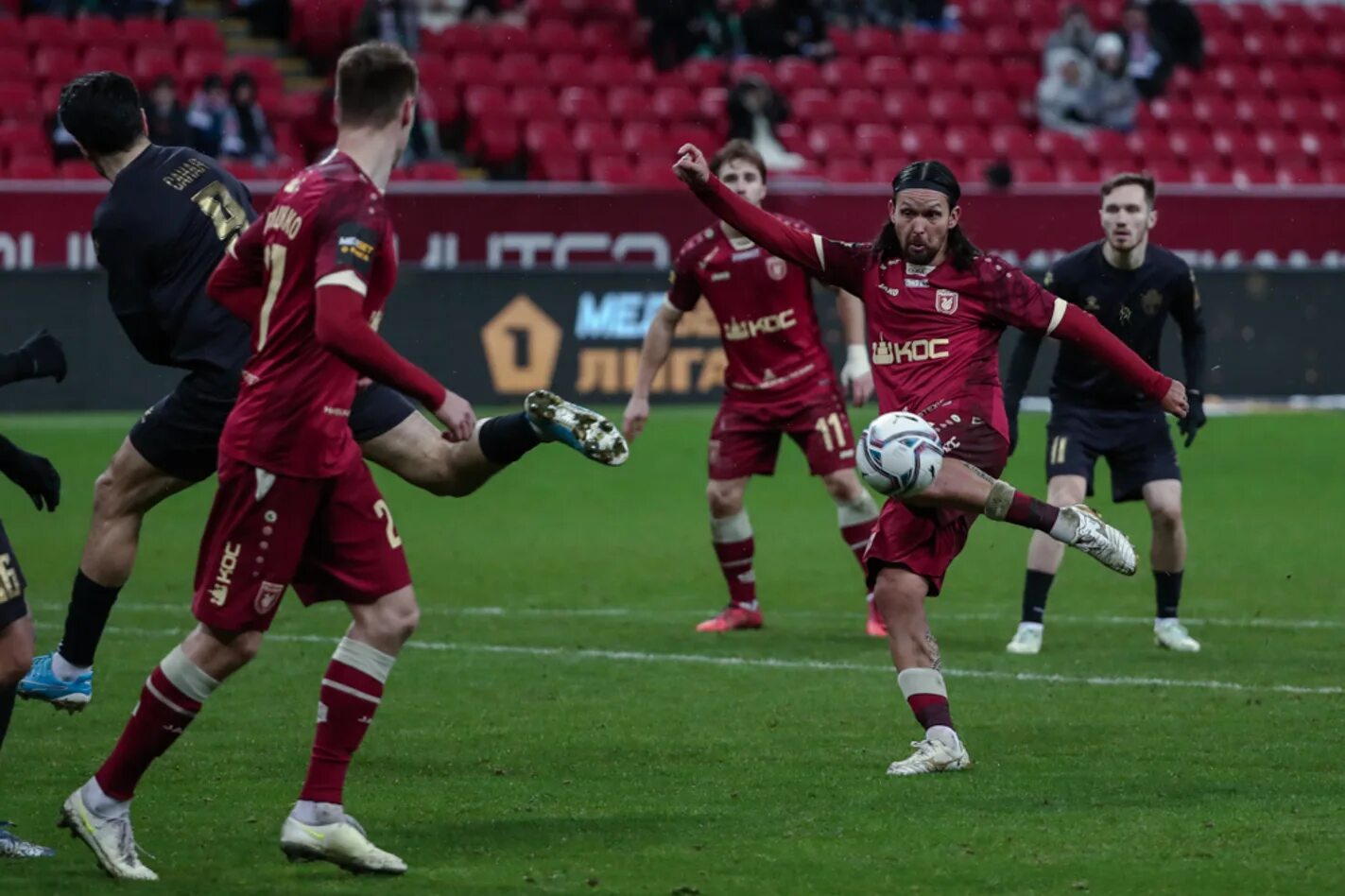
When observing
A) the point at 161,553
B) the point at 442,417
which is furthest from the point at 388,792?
the point at 161,553

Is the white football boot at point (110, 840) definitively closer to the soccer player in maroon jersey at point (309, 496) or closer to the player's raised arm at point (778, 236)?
the soccer player in maroon jersey at point (309, 496)

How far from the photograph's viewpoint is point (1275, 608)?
446 inches

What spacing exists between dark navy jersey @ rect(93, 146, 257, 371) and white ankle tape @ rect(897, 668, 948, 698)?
98.3 inches

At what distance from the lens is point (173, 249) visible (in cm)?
719

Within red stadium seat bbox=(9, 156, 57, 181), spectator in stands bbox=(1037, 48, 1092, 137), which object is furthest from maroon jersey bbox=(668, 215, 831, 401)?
spectator in stands bbox=(1037, 48, 1092, 137)

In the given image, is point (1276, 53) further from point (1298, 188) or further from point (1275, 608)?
point (1275, 608)

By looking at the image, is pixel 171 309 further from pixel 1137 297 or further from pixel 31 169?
pixel 31 169

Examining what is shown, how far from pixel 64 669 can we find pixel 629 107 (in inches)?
734

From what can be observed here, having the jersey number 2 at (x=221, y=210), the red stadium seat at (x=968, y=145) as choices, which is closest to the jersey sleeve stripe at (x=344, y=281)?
the jersey number 2 at (x=221, y=210)

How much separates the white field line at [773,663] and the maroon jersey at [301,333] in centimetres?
422

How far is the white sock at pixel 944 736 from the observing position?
7.12 m

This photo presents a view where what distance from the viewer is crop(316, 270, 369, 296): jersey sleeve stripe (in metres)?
5.43

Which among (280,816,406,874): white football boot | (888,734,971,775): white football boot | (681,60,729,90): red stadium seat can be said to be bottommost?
(888,734,971,775): white football boot

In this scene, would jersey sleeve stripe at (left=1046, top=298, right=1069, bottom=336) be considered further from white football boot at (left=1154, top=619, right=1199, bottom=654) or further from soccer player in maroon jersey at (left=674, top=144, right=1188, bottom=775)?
white football boot at (left=1154, top=619, right=1199, bottom=654)
